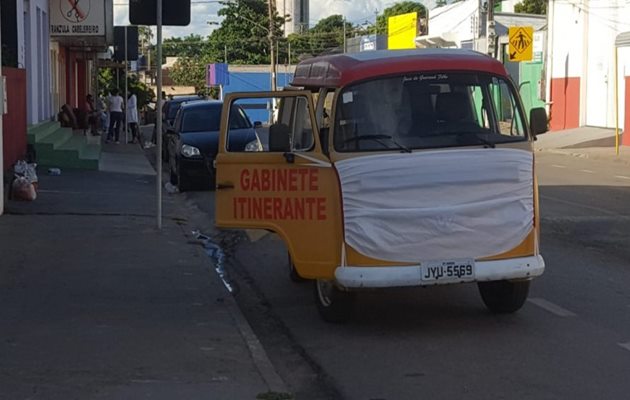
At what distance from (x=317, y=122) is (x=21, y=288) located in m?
3.30

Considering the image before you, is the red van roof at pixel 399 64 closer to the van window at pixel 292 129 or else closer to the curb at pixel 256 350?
the van window at pixel 292 129

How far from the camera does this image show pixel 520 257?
316 inches

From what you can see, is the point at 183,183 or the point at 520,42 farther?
the point at 520,42

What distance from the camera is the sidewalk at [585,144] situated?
30.3m

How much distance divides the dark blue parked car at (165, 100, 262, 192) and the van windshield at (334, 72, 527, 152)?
10.1 metres

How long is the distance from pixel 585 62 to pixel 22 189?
1085 inches

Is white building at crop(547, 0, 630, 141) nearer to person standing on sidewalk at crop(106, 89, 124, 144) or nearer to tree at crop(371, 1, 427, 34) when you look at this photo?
person standing on sidewalk at crop(106, 89, 124, 144)

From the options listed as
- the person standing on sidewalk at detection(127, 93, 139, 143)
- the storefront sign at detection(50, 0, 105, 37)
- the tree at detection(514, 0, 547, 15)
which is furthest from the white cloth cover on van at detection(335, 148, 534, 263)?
the tree at detection(514, 0, 547, 15)

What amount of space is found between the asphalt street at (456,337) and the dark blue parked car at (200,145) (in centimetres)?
710

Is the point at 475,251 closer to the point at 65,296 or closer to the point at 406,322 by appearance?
the point at 406,322

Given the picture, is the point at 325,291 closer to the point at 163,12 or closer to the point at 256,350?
the point at 256,350

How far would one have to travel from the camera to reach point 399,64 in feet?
27.7

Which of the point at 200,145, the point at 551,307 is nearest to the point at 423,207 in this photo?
the point at 551,307

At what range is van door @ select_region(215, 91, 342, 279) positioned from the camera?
8102 mm
